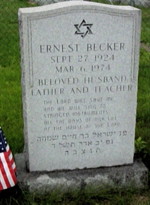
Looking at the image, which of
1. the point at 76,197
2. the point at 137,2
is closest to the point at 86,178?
the point at 76,197

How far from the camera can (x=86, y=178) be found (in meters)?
3.82

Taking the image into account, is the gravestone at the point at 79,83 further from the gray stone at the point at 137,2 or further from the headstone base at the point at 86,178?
the gray stone at the point at 137,2

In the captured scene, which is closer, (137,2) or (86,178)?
(86,178)

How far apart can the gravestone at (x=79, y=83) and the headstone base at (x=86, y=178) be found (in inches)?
2.9

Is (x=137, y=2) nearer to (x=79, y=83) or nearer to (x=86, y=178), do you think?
(x=79, y=83)

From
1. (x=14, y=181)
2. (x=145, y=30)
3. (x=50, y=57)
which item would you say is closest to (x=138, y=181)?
(x=14, y=181)

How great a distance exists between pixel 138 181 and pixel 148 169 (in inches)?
9.4

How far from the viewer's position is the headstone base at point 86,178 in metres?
3.78

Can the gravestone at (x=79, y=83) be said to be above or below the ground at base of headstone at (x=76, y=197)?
above

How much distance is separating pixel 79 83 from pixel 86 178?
784mm

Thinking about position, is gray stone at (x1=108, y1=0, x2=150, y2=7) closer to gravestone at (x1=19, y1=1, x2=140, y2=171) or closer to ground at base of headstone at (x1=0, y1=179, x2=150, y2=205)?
gravestone at (x1=19, y1=1, x2=140, y2=171)

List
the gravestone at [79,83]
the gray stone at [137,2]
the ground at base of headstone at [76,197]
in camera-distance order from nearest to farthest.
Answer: the gravestone at [79,83] < the ground at base of headstone at [76,197] < the gray stone at [137,2]

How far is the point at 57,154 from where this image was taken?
3881 millimetres

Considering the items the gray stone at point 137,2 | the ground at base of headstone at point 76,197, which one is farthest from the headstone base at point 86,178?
the gray stone at point 137,2
